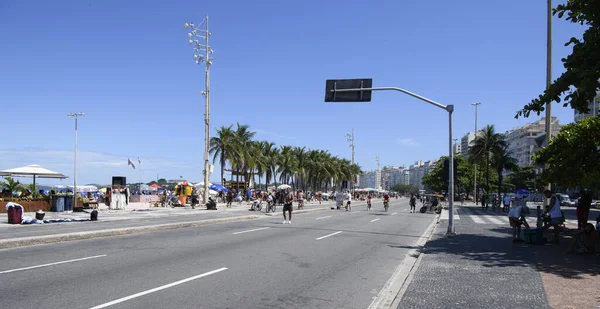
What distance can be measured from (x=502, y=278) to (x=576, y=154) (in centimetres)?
865

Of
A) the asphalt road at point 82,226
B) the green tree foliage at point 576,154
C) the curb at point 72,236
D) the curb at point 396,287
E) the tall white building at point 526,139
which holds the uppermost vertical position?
the tall white building at point 526,139

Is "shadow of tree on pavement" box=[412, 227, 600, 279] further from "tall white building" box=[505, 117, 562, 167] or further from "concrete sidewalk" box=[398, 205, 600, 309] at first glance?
"tall white building" box=[505, 117, 562, 167]

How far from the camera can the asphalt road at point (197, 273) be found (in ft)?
22.7

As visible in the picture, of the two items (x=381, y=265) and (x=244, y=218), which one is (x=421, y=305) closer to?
(x=381, y=265)

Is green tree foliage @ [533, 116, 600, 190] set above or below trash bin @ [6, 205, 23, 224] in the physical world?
above

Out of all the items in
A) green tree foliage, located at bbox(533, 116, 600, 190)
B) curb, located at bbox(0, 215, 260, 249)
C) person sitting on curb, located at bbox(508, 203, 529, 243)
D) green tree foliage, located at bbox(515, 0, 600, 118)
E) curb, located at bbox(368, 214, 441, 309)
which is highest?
green tree foliage, located at bbox(515, 0, 600, 118)

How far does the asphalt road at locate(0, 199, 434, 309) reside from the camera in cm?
691

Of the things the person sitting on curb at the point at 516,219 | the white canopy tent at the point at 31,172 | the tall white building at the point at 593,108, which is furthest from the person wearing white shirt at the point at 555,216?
the white canopy tent at the point at 31,172

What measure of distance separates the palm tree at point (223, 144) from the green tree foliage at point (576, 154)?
154 feet

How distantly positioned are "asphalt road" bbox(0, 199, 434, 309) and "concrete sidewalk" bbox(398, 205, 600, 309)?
928 millimetres

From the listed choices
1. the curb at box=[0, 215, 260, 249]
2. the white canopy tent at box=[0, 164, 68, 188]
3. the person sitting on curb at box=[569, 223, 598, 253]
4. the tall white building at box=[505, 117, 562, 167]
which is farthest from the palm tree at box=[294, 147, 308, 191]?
the tall white building at box=[505, 117, 562, 167]

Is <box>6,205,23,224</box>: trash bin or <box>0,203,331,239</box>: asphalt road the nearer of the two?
<box>0,203,331,239</box>: asphalt road

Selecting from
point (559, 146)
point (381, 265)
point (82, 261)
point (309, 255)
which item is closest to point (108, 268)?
point (82, 261)

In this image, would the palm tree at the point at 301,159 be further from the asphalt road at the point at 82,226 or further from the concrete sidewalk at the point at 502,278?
the concrete sidewalk at the point at 502,278
